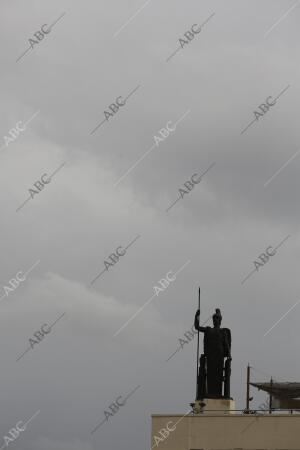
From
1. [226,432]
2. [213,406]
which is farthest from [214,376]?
[226,432]

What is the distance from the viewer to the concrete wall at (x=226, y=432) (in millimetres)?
31109

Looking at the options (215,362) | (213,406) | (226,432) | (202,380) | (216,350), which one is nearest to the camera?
(226,432)

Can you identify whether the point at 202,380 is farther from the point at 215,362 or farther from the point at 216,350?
the point at 216,350

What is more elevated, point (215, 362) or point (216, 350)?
point (216, 350)

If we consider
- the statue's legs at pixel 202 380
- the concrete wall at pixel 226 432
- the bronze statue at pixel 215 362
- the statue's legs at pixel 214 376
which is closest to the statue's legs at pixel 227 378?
the bronze statue at pixel 215 362

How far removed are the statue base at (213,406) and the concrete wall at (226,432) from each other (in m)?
0.33

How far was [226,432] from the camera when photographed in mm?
31641

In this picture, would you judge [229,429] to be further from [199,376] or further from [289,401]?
[289,401]

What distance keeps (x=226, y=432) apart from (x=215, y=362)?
3313 millimetres

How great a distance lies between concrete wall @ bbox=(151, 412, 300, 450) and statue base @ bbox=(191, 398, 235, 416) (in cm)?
33

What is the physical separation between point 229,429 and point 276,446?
157 centimetres

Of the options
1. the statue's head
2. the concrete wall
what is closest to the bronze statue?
the statue's head

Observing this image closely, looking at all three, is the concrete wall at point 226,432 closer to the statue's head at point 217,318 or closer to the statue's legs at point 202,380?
the statue's legs at point 202,380

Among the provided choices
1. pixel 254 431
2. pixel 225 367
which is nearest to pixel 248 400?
pixel 225 367
